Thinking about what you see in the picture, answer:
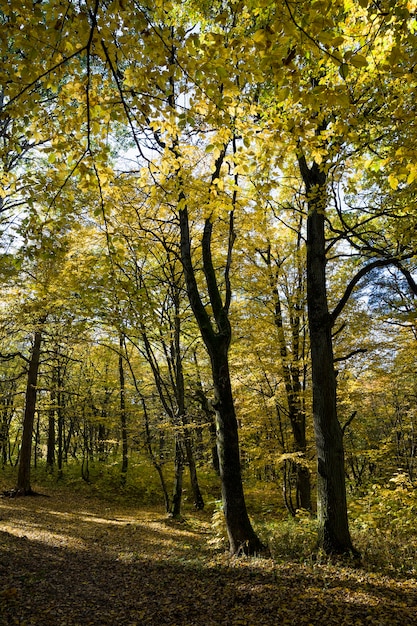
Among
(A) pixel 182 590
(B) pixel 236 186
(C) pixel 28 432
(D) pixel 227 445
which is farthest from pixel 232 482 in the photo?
(C) pixel 28 432

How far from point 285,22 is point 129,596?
5.67 m

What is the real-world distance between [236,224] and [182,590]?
7.28 metres

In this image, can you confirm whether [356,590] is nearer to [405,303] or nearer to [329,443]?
[329,443]

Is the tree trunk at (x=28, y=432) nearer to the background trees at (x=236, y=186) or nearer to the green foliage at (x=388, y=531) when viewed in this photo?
the background trees at (x=236, y=186)

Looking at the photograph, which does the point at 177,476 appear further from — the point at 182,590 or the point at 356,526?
the point at 182,590

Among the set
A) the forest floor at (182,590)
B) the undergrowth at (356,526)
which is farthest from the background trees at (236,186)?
the forest floor at (182,590)

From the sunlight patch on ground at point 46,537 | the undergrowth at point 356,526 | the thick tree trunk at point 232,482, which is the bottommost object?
the sunlight patch on ground at point 46,537

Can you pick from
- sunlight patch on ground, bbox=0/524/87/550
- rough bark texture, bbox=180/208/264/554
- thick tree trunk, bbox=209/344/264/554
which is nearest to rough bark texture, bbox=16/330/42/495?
sunlight patch on ground, bbox=0/524/87/550

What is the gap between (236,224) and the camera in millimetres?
9328

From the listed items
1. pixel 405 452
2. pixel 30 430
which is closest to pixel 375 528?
pixel 30 430

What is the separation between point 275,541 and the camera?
5.95 meters

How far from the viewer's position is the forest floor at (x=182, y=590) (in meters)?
3.68

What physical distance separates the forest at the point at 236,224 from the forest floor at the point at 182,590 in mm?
87

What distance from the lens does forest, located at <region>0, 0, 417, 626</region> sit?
2758 mm
